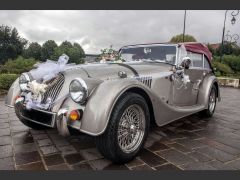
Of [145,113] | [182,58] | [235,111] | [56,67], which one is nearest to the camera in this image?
[145,113]

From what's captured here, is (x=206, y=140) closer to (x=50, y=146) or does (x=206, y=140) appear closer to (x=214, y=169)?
(x=214, y=169)

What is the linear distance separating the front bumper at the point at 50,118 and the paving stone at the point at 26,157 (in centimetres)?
42

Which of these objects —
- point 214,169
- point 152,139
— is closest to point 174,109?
point 152,139

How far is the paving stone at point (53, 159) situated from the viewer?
282cm

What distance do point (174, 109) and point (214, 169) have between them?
1182mm

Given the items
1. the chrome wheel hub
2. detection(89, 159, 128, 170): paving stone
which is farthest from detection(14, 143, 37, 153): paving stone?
the chrome wheel hub

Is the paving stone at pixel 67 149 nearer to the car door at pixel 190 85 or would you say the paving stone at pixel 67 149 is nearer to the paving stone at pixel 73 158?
the paving stone at pixel 73 158

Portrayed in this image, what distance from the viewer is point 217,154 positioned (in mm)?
3236

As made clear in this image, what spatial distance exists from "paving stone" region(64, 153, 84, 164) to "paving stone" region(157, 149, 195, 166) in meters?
1.02

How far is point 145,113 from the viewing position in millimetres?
3104

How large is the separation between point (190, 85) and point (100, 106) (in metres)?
2.59

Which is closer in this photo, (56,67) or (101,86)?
(101,86)

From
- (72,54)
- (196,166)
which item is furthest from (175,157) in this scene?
(72,54)

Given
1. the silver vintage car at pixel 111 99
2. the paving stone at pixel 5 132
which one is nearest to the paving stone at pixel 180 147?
the silver vintage car at pixel 111 99
